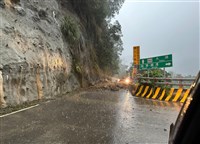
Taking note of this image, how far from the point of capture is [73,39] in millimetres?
20094

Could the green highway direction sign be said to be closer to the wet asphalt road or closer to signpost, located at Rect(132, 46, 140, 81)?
signpost, located at Rect(132, 46, 140, 81)

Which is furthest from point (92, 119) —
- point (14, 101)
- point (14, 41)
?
point (14, 41)

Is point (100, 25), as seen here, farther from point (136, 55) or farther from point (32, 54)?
point (32, 54)

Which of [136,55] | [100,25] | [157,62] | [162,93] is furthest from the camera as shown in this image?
[100,25]

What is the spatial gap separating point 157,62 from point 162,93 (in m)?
2.26

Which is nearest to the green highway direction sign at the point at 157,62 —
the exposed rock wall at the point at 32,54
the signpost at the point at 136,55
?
the signpost at the point at 136,55

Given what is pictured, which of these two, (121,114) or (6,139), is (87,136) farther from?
(121,114)

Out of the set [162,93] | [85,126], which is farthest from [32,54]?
[162,93]

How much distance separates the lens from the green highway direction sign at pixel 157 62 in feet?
46.4

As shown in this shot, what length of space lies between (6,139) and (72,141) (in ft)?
5.38

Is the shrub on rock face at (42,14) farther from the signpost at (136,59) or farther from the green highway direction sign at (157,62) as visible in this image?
the signpost at (136,59)

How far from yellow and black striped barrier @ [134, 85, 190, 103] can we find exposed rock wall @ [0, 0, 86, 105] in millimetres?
5317

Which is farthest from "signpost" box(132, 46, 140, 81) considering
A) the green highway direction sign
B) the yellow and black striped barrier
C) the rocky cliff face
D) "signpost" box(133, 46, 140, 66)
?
the rocky cliff face

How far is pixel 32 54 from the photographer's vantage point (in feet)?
40.4
